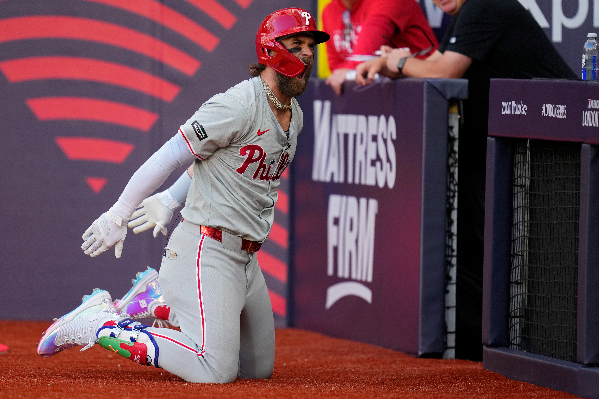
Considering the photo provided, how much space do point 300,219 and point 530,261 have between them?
2.67m

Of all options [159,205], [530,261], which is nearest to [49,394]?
[159,205]

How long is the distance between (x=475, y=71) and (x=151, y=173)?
2193mm

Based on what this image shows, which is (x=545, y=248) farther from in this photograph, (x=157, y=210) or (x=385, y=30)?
(x=385, y=30)

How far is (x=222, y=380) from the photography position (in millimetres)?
4055

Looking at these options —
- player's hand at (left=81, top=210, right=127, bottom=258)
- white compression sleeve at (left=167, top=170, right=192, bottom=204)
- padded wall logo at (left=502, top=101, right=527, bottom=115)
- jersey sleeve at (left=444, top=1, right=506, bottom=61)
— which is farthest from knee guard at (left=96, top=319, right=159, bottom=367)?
jersey sleeve at (left=444, top=1, right=506, bottom=61)

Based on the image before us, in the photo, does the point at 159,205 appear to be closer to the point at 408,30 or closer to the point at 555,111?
the point at 555,111

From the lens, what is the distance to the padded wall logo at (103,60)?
21.2 feet

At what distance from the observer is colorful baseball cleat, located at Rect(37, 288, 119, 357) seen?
418cm

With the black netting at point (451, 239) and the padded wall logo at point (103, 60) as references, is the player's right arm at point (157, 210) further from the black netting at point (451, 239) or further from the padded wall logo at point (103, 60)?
the padded wall logo at point (103, 60)

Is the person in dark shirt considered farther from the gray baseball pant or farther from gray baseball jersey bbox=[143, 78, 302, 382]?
the gray baseball pant

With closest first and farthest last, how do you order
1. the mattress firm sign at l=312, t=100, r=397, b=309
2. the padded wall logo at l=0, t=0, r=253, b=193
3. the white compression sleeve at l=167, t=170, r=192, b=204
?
the white compression sleeve at l=167, t=170, r=192, b=204, the mattress firm sign at l=312, t=100, r=397, b=309, the padded wall logo at l=0, t=0, r=253, b=193

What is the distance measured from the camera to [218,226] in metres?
4.17

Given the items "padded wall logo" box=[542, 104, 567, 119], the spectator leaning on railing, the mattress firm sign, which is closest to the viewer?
"padded wall logo" box=[542, 104, 567, 119]

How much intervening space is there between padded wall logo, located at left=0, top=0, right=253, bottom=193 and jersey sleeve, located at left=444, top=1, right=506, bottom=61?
179cm
